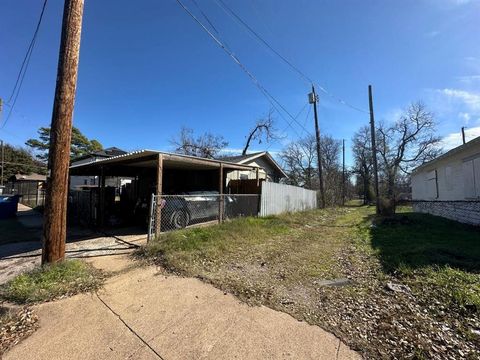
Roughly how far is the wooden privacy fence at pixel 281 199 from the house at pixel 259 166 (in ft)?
6.99

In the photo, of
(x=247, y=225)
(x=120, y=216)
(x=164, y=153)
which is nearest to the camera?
(x=164, y=153)

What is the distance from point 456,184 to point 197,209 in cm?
1139

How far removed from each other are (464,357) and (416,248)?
4.25 metres

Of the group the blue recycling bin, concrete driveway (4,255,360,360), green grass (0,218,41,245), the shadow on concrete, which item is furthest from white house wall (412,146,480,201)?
the blue recycling bin

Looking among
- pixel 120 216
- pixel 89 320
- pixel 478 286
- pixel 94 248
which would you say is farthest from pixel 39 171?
pixel 478 286

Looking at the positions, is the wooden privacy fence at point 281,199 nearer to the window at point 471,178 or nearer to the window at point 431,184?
the window at point 431,184

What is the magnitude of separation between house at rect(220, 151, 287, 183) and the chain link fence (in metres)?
3.14

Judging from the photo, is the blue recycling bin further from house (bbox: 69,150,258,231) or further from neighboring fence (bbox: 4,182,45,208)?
neighboring fence (bbox: 4,182,45,208)

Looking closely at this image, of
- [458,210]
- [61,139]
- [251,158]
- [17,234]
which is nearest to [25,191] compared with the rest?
[17,234]

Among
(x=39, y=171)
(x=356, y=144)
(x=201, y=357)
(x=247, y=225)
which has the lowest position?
(x=201, y=357)

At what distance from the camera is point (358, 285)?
4309 mm

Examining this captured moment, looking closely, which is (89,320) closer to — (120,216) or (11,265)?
(11,265)

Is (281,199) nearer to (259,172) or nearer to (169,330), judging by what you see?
(259,172)

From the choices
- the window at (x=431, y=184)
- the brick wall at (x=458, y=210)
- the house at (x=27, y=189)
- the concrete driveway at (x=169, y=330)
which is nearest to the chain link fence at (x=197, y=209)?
the concrete driveway at (x=169, y=330)
